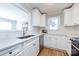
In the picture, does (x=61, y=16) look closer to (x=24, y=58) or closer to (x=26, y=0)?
(x=26, y=0)

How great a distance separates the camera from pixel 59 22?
369cm

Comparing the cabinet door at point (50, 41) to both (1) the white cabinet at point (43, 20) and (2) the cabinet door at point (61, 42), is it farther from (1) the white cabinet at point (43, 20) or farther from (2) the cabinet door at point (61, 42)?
(1) the white cabinet at point (43, 20)

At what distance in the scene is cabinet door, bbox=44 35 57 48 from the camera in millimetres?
3278

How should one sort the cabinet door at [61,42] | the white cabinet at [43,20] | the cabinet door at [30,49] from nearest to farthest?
the cabinet door at [30,49], the cabinet door at [61,42], the white cabinet at [43,20]

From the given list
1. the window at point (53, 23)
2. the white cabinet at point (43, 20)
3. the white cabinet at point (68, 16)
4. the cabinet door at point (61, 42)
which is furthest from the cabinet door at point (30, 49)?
the window at point (53, 23)

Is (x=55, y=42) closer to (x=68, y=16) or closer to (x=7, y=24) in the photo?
(x=68, y=16)

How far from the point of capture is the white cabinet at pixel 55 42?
303 cm

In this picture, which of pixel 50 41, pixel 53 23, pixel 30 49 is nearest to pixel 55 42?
pixel 50 41

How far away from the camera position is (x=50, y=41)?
11.0 feet

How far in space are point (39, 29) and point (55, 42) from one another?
1118 millimetres

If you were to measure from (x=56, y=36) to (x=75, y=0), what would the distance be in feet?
8.72

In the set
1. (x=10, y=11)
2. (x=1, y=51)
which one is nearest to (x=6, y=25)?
(x=10, y=11)

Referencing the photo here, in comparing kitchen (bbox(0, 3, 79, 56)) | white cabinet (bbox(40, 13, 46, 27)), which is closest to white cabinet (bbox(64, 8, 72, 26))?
kitchen (bbox(0, 3, 79, 56))

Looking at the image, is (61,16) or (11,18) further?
(61,16)
